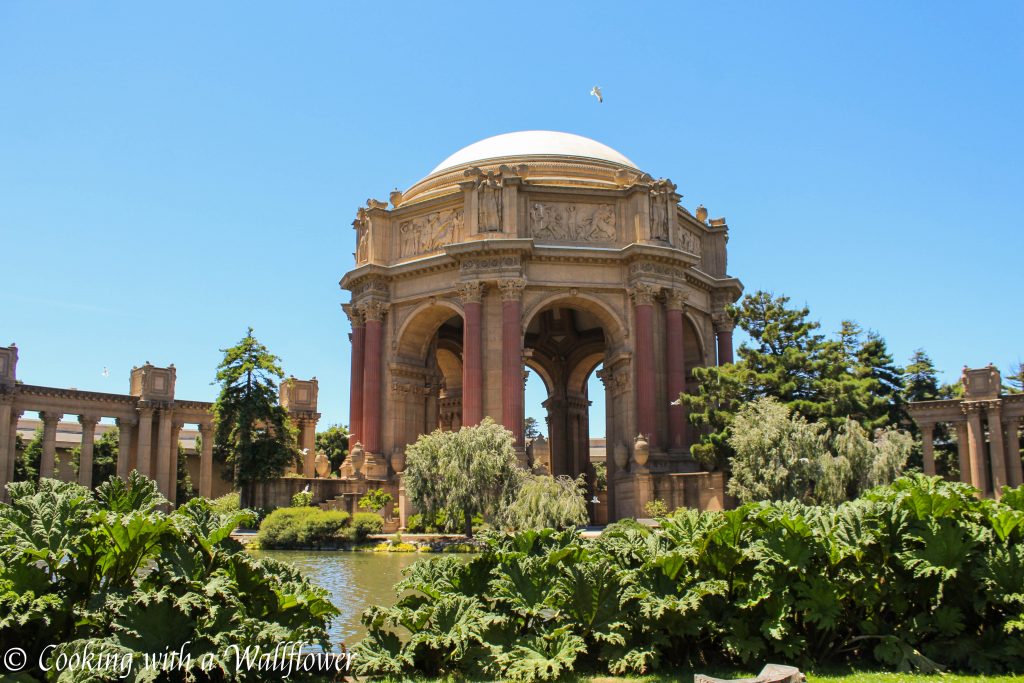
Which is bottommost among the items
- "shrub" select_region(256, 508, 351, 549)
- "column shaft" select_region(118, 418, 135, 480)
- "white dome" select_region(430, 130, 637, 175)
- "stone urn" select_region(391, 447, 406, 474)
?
"shrub" select_region(256, 508, 351, 549)

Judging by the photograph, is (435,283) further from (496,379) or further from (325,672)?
(325,672)

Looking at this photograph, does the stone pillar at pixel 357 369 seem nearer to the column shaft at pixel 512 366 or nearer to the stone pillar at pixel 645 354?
the column shaft at pixel 512 366

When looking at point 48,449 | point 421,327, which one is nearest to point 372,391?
point 421,327

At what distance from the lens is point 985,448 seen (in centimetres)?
4372

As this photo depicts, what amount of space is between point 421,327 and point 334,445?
1039 inches

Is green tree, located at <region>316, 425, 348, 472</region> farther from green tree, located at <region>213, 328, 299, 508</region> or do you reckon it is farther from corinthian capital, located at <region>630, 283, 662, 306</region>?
corinthian capital, located at <region>630, 283, 662, 306</region>

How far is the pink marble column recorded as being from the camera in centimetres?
4531

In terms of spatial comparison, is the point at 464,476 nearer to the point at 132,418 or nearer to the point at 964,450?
the point at 964,450

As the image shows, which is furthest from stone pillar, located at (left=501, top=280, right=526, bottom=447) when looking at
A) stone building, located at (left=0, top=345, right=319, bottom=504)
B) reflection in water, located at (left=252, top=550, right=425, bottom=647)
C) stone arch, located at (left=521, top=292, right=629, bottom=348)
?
stone building, located at (left=0, top=345, right=319, bottom=504)

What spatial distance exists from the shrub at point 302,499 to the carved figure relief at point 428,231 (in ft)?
42.0

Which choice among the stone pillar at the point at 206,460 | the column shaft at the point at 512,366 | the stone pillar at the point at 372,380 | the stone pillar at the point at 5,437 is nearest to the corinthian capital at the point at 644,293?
the column shaft at the point at 512,366

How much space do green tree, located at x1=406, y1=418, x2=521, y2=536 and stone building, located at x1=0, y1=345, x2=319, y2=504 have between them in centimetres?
2088

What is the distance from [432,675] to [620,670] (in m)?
1.78

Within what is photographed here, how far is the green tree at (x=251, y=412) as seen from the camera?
42.5 meters
